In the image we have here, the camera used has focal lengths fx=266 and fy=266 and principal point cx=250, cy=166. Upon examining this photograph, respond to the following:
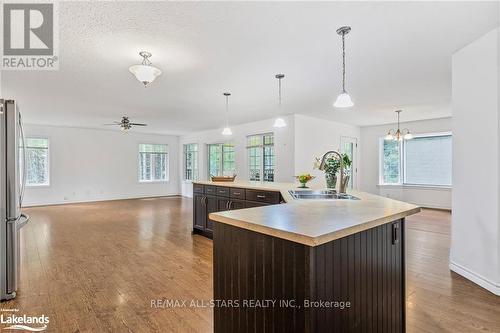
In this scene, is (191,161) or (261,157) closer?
(261,157)

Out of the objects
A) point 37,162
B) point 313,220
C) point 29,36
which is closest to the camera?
point 313,220

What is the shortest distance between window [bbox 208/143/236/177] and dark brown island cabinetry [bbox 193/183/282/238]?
13.0 ft

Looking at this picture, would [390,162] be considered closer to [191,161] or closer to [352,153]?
[352,153]

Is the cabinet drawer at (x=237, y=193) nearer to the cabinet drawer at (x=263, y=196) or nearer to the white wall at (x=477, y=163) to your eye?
the cabinet drawer at (x=263, y=196)

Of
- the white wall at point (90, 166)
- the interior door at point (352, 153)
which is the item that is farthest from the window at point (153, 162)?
the interior door at point (352, 153)

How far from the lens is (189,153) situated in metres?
11.0

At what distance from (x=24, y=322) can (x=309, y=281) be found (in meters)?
2.40

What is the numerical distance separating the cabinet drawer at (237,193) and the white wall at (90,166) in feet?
23.5

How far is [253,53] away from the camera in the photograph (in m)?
3.08

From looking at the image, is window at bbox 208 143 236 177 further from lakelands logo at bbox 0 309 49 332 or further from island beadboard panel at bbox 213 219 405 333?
island beadboard panel at bbox 213 219 405 333

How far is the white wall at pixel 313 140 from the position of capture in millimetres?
6719

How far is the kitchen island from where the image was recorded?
1267mm

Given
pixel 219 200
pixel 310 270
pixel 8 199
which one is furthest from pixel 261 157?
pixel 310 270

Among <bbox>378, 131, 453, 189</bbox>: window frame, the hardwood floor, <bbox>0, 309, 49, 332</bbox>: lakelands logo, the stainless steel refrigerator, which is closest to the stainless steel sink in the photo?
the hardwood floor
